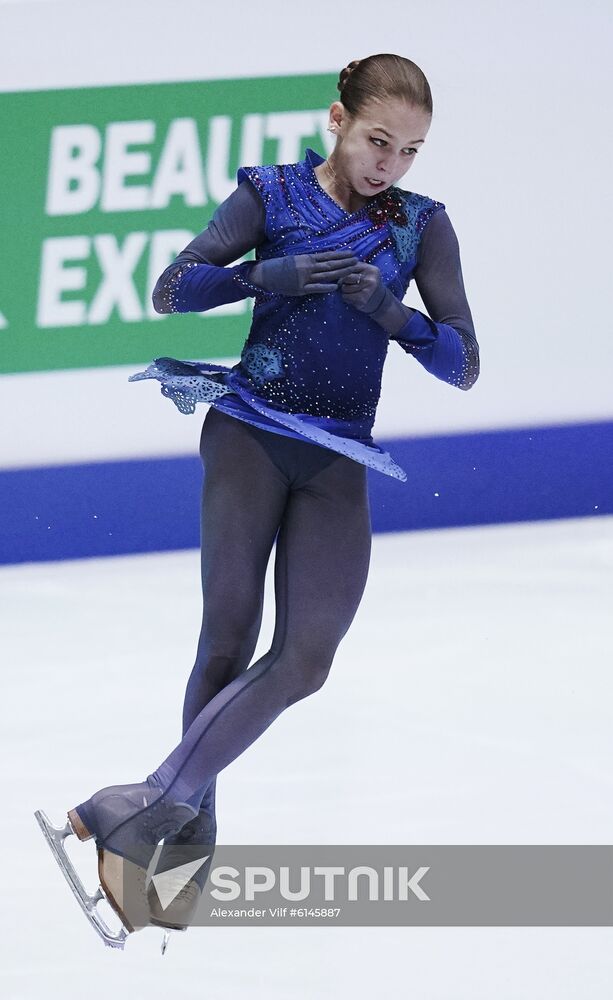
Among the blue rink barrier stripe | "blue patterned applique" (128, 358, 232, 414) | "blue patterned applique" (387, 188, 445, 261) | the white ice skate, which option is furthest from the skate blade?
the blue rink barrier stripe

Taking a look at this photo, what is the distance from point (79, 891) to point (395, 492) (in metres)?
3.65

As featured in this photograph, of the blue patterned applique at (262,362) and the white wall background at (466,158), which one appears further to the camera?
the white wall background at (466,158)

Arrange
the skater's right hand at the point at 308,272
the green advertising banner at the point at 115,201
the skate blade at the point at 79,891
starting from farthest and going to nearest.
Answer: the green advertising banner at the point at 115,201
the skate blade at the point at 79,891
the skater's right hand at the point at 308,272

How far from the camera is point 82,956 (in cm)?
252

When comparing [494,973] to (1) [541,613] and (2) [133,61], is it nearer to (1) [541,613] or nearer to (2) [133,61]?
(1) [541,613]

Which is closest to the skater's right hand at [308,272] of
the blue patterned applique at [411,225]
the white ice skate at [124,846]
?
the blue patterned applique at [411,225]

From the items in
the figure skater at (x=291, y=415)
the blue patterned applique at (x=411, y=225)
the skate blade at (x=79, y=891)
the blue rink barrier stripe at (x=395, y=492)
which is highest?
the blue rink barrier stripe at (x=395, y=492)

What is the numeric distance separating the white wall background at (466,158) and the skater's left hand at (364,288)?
3406 mm

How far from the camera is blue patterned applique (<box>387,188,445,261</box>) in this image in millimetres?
2441

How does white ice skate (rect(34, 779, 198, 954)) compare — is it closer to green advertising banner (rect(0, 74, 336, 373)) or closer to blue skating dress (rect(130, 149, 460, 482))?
blue skating dress (rect(130, 149, 460, 482))

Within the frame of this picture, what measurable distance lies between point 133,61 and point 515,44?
1.47 metres

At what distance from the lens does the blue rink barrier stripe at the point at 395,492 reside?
5.59m

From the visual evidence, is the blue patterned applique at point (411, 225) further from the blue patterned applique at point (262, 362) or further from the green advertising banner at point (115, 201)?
the green advertising banner at point (115, 201)

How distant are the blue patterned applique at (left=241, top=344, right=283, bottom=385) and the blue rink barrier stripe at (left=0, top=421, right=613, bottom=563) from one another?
3140mm
